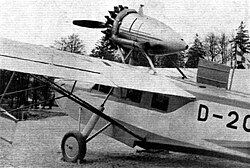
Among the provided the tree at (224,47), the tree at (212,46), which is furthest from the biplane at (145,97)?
the tree at (212,46)

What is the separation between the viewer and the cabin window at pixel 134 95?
8.76 metres

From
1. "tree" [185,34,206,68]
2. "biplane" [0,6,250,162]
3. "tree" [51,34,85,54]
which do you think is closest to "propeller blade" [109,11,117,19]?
"biplane" [0,6,250,162]

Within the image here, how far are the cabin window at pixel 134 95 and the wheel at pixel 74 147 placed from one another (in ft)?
4.79

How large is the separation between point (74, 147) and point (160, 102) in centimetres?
224

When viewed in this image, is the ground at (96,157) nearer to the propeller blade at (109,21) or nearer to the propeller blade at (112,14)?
the propeller blade at (109,21)

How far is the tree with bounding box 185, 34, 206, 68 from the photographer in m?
54.9

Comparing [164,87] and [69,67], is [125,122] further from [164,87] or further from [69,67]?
[69,67]

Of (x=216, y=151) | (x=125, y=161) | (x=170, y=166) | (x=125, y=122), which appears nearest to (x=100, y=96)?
(x=125, y=122)

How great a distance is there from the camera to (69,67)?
760 centimetres

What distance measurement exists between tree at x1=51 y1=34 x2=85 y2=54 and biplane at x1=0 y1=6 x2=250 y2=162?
48.2 m

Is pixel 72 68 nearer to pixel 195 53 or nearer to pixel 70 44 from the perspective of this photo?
pixel 70 44

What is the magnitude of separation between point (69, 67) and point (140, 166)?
2.95 metres

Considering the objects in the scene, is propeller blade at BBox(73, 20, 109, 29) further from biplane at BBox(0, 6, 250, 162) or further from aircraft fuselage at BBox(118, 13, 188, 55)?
aircraft fuselage at BBox(118, 13, 188, 55)

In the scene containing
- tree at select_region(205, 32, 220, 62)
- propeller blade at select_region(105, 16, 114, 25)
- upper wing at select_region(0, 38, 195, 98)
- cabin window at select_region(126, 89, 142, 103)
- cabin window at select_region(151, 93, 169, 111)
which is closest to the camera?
upper wing at select_region(0, 38, 195, 98)
